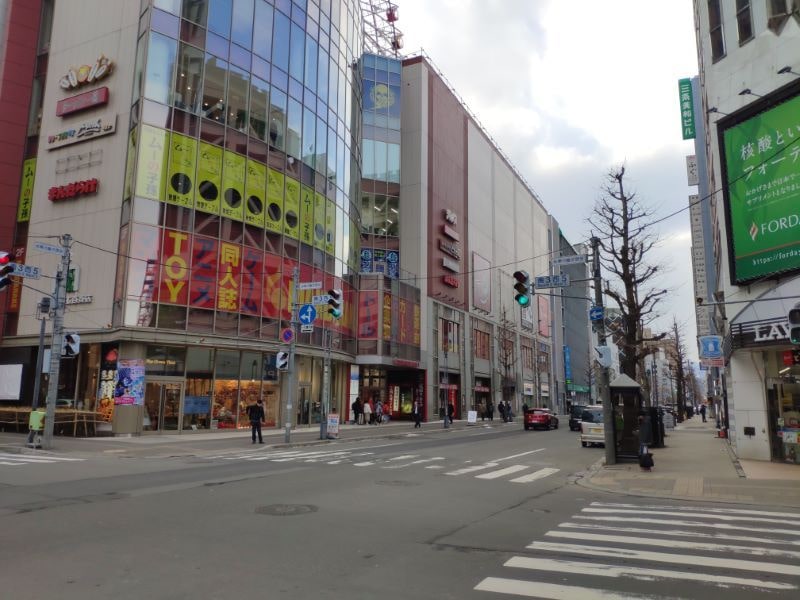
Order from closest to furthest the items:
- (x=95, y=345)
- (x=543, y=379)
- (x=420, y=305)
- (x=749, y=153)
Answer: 1. (x=749, y=153)
2. (x=95, y=345)
3. (x=420, y=305)
4. (x=543, y=379)

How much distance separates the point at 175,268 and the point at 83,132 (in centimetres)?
931

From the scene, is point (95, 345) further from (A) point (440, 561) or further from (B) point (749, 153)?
(B) point (749, 153)

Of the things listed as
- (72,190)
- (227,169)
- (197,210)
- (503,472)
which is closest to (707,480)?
(503,472)

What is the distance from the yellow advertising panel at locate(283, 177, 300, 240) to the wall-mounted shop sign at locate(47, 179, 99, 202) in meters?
9.86

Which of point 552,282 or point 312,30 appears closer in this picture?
point 552,282

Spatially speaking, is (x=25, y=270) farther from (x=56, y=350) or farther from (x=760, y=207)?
(x=760, y=207)

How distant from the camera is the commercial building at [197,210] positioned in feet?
91.4

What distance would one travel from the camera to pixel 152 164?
2814 centimetres

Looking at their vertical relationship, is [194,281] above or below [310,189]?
Result: below

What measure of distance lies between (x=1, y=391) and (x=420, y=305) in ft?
99.3

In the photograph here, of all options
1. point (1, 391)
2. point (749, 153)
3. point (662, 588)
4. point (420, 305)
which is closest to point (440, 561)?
point (662, 588)

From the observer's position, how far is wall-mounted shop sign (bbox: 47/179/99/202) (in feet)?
96.8

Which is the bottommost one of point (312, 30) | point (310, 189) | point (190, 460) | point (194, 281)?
point (190, 460)

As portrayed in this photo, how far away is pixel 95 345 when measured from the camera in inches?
1117
